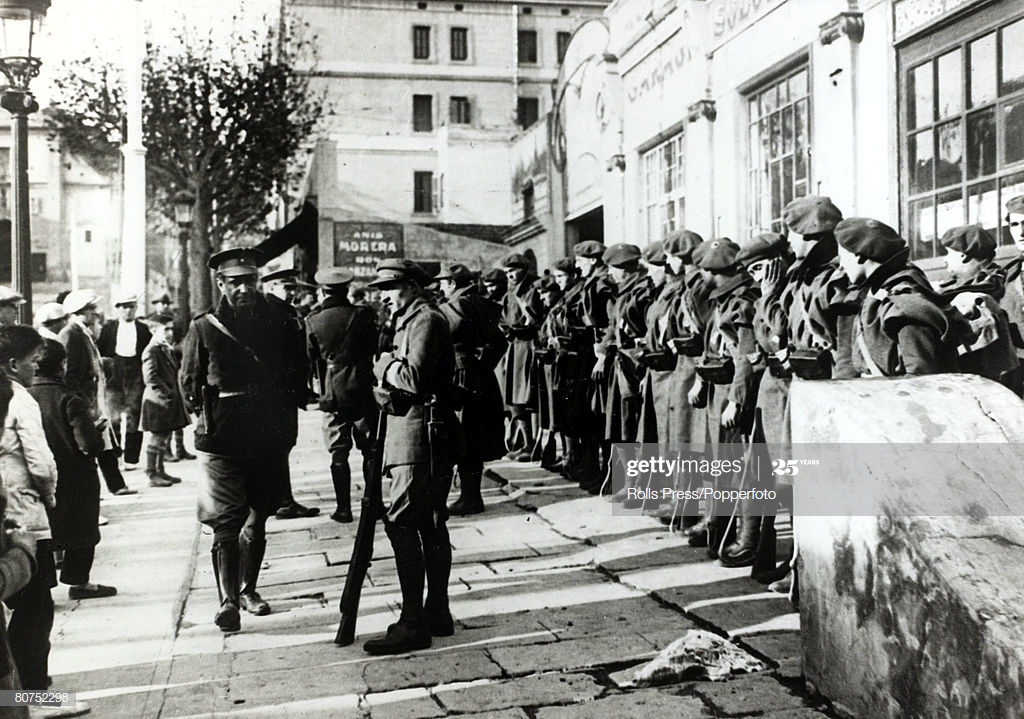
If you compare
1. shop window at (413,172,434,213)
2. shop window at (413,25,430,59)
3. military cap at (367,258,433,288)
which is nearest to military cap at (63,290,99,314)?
military cap at (367,258,433,288)

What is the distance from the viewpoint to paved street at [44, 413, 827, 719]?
416 centimetres

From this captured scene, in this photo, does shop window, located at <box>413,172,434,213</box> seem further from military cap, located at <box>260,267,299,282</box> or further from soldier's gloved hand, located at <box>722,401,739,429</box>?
soldier's gloved hand, located at <box>722,401,739,429</box>

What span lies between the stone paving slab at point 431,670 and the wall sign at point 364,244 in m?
21.3

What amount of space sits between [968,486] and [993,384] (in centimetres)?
49

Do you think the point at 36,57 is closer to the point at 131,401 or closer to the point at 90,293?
the point at 90,293

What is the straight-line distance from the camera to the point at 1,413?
9.97ft

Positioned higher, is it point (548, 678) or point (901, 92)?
point (901, 92)

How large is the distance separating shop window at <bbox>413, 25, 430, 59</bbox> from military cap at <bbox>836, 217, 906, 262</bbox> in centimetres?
4064

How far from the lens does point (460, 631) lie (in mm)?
5133

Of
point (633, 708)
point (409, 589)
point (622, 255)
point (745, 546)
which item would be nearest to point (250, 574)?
point (409, 589)

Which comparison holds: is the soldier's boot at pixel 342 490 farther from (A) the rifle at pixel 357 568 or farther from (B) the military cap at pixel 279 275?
(A) the rifle at pixel 357 568

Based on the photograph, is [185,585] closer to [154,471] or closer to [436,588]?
[436,588]

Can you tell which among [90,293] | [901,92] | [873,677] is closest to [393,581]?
[873,677]

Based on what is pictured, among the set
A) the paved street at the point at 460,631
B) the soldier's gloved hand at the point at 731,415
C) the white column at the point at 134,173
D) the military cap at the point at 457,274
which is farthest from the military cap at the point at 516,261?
the soldier's gloved hand at the point at 731,415
